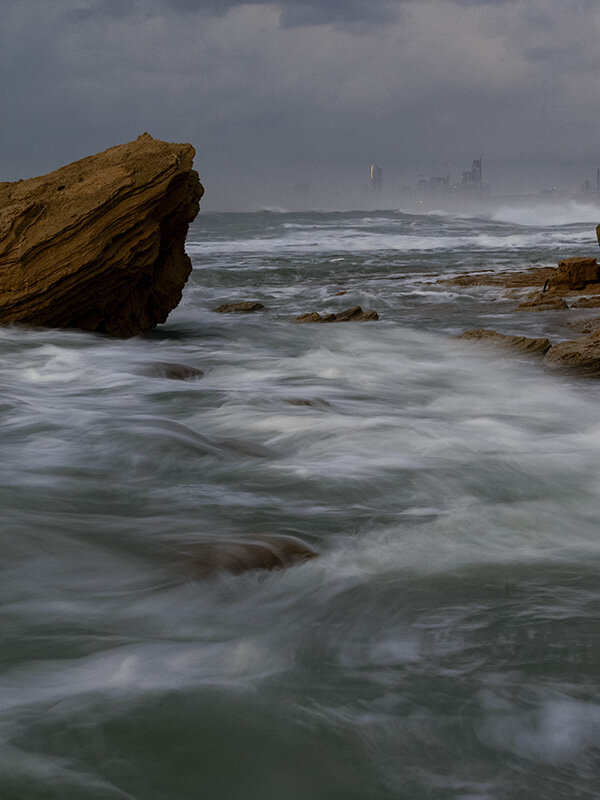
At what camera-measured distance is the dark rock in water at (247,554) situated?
2896mm

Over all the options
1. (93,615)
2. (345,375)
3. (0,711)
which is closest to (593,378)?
(345,375)

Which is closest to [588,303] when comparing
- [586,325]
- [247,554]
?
[586,325]

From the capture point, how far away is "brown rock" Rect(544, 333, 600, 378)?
7090 mm

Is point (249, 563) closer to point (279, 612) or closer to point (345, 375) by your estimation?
point (279, 612)

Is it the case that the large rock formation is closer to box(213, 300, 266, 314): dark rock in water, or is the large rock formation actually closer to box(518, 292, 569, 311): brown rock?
box(213, 300, 266, 314): dark rock in water

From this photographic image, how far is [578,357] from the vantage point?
732cm

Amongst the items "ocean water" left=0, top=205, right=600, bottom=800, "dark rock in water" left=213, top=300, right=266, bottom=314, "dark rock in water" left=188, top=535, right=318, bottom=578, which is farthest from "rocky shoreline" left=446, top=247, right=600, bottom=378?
"dark rock in water" left=188, top=535, right=318, bottom=578

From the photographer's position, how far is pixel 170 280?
9.81 metres

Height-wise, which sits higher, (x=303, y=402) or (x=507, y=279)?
(x=507, y=279)

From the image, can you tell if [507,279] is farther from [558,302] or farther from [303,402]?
[303,402]

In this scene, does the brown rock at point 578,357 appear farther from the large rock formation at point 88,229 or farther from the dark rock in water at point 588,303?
the large rock formation at point 88,229

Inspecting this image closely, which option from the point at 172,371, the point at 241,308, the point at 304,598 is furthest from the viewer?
the point at 241,308

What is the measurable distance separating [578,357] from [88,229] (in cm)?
551

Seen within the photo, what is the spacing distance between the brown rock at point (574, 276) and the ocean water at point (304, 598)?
7863 mm
